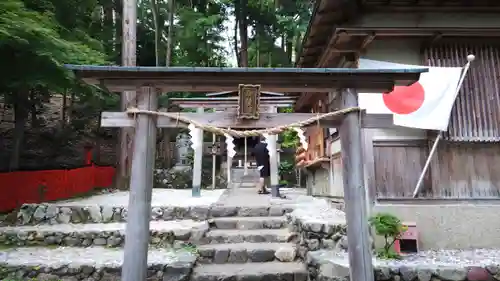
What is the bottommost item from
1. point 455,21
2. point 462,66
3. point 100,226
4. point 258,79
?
point 100,226

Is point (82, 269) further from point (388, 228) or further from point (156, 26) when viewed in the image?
point (156, 26)

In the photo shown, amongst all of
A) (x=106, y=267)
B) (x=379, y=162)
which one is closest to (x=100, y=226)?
(x=106, y=267)

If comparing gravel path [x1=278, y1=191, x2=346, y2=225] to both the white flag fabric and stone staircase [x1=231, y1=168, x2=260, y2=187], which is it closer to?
the white flag fabric

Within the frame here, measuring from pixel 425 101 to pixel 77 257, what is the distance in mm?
7360

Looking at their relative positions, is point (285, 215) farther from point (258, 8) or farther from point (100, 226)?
point (258, 8)

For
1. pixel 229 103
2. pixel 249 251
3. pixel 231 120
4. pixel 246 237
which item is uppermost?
pixel 229 103

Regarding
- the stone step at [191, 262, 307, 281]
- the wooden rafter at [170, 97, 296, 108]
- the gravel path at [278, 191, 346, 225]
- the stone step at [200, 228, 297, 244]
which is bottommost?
the stone step at [191, 262, 307, 281]

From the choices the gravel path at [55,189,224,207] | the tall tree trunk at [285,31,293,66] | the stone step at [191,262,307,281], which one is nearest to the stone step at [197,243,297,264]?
the stone step at [191,262,307,281]

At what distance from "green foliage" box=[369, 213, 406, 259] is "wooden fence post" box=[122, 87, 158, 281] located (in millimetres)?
3849

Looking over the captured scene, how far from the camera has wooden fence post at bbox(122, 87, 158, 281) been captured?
4.27 m

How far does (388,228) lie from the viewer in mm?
5664

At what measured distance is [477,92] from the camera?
22.6 ft

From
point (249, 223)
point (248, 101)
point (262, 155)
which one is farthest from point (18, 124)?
point (248, 101)

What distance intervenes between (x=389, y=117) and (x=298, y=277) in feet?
10.5
